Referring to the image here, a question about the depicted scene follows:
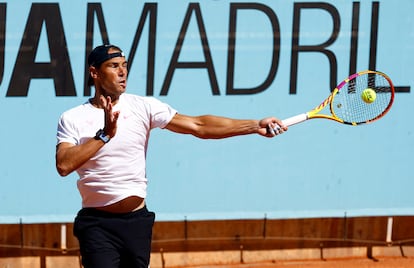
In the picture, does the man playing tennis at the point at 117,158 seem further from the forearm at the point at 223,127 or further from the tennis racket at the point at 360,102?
the tennis racket at the point at 360,102

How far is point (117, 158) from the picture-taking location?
4.49 metres

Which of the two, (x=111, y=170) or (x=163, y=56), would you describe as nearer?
(x=111, y=170)

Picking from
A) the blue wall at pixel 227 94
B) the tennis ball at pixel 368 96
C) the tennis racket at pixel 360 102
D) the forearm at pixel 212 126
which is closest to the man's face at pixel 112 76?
the forearm at pixel 212 126

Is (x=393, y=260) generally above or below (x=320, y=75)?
below

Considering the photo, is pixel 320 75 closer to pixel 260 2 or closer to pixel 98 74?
pixel 260 2

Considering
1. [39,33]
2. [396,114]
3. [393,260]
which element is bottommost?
[393,260]

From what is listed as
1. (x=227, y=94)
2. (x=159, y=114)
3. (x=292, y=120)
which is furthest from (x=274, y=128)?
(x=227, y=94)

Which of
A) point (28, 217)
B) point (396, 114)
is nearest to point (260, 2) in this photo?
point (396, 114)

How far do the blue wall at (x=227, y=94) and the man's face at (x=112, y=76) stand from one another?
5.68 ft

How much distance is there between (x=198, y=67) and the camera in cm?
648

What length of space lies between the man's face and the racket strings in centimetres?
135

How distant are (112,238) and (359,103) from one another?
174 cm

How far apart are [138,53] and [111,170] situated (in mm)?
2018

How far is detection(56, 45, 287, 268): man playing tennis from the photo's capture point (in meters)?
4.48
